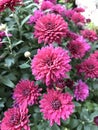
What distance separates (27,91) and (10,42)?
0.30 m

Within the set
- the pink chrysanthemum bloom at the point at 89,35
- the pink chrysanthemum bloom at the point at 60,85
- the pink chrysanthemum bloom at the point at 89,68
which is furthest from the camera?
the pink chrysanthemum bloom at the point at 89,35

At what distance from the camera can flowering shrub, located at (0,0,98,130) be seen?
145 centimetres

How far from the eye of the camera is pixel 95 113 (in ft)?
5.22

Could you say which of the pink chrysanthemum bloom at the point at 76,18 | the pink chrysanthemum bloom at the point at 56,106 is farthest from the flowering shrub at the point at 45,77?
the pink chrysanthemum bloom at the point at 76,18

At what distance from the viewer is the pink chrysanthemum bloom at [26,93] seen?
1.56 meters

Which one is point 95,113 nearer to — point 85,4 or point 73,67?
point 73,67

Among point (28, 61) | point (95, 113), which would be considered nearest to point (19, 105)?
point (28, 61)

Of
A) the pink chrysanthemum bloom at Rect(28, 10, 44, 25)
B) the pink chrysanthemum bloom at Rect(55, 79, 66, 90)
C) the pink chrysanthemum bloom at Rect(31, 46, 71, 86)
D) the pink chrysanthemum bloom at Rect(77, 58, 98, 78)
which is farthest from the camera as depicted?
the pink chrysanthemum bloom at Rect(28, 10, 44, 25)

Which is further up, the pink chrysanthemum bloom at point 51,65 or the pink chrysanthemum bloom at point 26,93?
the pink chrysanthemum bloom at point 51,65

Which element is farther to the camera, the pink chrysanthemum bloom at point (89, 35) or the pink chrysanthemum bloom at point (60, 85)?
the pink chrysanthemum bloom at point (89, 35)

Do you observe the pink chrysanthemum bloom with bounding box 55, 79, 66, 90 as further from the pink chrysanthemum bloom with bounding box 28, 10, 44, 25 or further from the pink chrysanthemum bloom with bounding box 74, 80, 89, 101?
the pink chrysanthemum bloom with bounding box 28, 10, 44, 25

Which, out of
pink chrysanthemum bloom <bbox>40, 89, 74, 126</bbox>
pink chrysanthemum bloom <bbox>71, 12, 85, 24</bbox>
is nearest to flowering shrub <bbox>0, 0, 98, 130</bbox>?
pink chrysanthemum bloom <bbox>40, 89, 74, 126</bbox>

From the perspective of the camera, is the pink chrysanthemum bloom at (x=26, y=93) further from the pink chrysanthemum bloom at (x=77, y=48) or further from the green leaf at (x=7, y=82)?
the pink chrysanthemum bloom at (x=77, y=48)

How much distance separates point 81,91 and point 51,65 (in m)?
0.30
